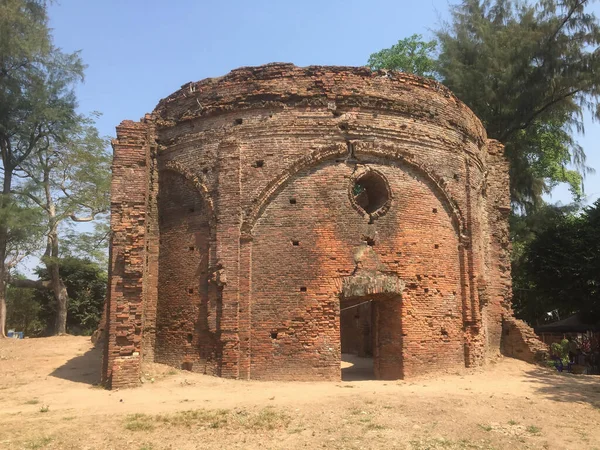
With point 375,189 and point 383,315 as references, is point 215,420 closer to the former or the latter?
point 383,315

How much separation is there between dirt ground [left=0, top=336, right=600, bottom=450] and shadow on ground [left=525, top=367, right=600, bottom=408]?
0.09 feet

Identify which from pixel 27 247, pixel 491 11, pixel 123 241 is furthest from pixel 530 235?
pixel 27 247

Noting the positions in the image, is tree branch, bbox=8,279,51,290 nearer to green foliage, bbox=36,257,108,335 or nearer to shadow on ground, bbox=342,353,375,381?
green foliage, bbox=36,257,108,335

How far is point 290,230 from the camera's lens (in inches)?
438

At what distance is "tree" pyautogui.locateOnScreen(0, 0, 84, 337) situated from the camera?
21.3 m

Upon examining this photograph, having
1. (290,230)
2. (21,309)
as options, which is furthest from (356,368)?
(21,309)

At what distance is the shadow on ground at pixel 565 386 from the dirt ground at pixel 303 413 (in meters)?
0.03

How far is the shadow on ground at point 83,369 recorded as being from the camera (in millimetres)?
11756

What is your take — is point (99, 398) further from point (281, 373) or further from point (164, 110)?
point (164, 110)

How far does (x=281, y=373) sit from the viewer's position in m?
10.4

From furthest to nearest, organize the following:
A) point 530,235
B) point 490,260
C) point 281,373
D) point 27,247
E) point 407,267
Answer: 1. point 27,247
2. point 530,235
3. point 490,260
4. point 407,267
5. point 281,373

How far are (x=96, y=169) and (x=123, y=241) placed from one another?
1575cm

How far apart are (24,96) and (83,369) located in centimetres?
1445

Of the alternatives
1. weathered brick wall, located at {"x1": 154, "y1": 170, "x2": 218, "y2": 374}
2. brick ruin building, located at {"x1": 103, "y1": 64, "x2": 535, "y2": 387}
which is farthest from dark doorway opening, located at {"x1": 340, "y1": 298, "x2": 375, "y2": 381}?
weathered brick wall, located at {"x1": 154, "y1": 170, "x2": 218, "y2": 374}
